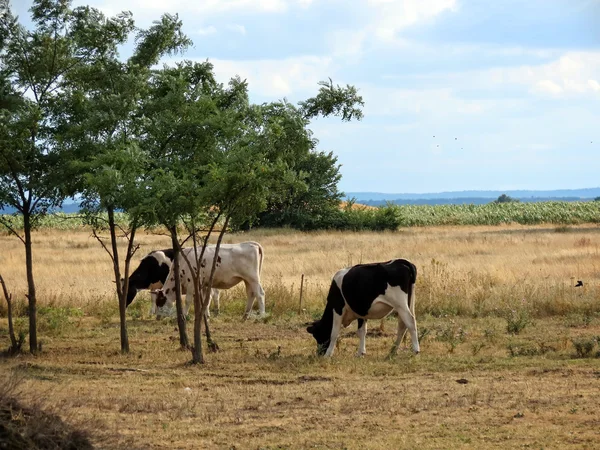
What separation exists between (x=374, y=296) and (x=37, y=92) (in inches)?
312

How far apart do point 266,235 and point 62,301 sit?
3305cm

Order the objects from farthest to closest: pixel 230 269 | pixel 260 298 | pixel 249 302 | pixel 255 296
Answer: pixel 230 269, pixel 255 296, pixel 249 302, pixel 260 298

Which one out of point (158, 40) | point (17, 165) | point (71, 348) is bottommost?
point (71, 348)

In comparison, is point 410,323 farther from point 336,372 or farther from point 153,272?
point 153,272

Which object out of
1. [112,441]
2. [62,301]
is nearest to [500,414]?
[112,441]

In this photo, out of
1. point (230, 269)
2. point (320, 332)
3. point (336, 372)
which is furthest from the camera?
point (230, 269)

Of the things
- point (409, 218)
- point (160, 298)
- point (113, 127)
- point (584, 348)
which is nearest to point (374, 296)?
point (584, 348)

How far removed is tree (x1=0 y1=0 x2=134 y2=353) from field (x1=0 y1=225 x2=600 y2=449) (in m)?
2.98

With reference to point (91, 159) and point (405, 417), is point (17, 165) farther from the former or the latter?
point (405, 417)

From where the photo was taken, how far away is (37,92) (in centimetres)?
1895

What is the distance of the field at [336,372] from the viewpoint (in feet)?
36.2

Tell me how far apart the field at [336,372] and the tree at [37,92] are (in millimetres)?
2983

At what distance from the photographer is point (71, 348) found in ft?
62.6

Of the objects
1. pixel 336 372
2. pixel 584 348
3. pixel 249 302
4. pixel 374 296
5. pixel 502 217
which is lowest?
pixel 336 372
